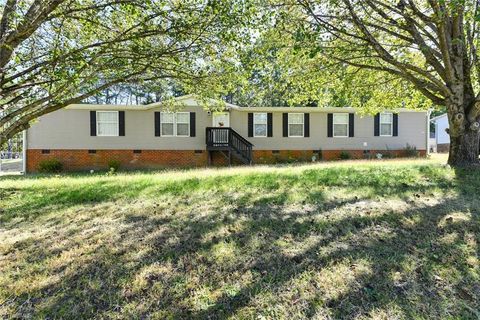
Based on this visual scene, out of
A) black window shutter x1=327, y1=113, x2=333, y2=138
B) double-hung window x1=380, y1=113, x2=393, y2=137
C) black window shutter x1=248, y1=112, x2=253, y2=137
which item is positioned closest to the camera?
black window shutter x1=248, y1=112, x2=253, y2=137

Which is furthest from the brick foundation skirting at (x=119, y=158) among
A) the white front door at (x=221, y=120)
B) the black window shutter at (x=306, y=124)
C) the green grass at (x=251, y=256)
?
the green grass at (x=251, y=256)

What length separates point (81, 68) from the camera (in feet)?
20.3

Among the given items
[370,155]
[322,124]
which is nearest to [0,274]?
[322,124]

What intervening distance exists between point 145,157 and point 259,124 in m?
6.08

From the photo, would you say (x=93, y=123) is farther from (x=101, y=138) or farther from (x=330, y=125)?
(x=330, y=125)

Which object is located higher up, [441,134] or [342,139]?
[441,134]

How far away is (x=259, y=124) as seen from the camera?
16.9m

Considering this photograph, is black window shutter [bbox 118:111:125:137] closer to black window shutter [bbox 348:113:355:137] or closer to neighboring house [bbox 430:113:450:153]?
black window shutter [bbox 348:113:355:137]

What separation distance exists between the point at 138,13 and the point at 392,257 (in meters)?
6.10

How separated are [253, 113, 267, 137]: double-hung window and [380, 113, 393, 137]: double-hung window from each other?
6391 millimetres

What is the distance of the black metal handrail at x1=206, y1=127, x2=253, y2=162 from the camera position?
15528 mm

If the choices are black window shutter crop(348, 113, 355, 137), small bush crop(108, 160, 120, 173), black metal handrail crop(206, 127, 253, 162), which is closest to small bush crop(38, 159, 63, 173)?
small bush crop(108, 160, 120, 173)

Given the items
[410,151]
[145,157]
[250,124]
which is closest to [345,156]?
[410,151]

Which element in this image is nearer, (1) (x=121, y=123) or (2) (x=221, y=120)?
(1) (x=121, y=123)
